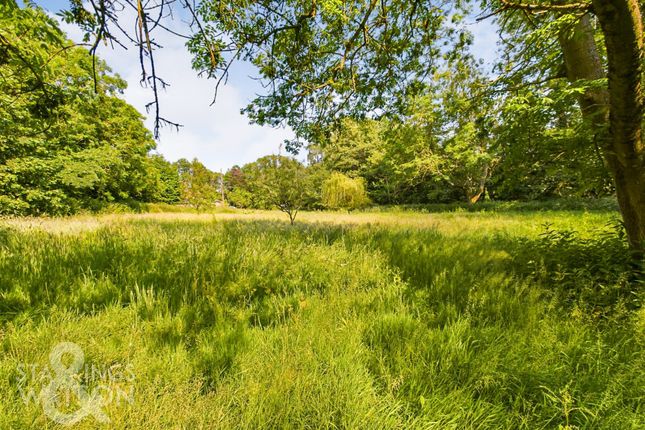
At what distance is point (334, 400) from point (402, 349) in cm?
72

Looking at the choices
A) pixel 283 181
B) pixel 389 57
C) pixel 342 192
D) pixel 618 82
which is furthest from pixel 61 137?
pixel 342 192

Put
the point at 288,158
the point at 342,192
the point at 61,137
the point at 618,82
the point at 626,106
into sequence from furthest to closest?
the point at 342,192 < the point at 61,137 < the point at 288,158 < the point at 626,106 < the point at 618,82

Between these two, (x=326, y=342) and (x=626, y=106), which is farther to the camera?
(x=626, y=106)

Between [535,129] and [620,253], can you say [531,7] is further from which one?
[620,253]

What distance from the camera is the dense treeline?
3.71 m

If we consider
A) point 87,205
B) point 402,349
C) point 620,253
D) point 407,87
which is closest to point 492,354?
point 402,349

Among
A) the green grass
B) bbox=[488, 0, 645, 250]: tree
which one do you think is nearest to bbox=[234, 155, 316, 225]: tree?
the green grass

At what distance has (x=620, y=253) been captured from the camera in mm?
3422

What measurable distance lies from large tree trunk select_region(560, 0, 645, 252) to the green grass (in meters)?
0.86

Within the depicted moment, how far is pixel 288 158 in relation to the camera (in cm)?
1026

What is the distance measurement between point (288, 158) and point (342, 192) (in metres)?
18.8

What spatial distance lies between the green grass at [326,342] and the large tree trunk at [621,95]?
33.8 inches

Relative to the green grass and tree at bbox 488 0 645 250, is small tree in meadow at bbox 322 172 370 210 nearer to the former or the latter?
tree at bbox 488 0 645 250

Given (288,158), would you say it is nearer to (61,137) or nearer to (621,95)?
(621,95)
